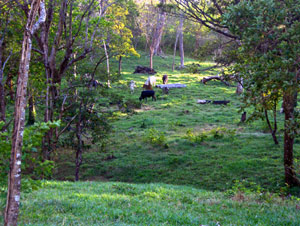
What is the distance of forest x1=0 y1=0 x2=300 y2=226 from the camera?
18.1 ft

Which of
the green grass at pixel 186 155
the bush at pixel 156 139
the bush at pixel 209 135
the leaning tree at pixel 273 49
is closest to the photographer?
the leaning tree at pixel 273 49

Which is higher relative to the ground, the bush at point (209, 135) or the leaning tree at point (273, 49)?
the leaning tree at point (273, 49)

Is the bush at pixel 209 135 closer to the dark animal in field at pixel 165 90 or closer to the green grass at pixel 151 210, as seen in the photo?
the green grass at pixel 151 210

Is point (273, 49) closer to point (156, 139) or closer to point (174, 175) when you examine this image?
point (174, 175)

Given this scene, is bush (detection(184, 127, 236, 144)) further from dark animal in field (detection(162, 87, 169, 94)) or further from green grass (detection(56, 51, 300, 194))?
dark animal in field (detection(162, 87, 169, 94))

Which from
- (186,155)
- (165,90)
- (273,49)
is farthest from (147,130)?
(273,49)

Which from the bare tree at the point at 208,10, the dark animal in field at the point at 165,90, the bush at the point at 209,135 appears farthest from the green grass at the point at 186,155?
the dark animal in field at the point at 165,90

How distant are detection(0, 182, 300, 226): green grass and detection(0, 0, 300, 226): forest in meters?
0.03

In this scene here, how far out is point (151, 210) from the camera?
636cm

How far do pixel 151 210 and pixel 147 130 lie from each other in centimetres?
Answer: 1208

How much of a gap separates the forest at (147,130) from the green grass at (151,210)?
3cm

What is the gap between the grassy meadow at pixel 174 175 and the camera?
601 cm

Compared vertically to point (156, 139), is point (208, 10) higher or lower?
higher

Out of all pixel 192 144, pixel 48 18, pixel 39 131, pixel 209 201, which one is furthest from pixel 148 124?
pixel 39 131
